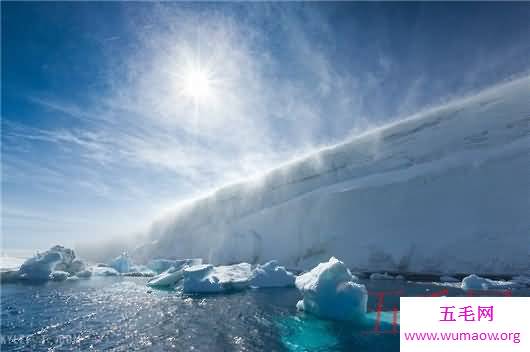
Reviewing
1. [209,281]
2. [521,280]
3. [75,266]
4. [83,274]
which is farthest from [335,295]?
[75,266]

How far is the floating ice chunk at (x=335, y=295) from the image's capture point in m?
11.9

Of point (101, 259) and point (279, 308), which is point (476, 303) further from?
point (101, 259)

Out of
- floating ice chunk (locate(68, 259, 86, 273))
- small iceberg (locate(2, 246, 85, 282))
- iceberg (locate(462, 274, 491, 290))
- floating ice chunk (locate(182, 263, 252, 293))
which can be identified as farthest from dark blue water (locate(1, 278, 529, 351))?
floating ice chunk (locate(68, 259, 86, 273))

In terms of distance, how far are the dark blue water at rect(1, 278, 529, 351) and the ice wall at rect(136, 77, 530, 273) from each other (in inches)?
362

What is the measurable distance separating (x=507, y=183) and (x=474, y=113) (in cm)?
1235

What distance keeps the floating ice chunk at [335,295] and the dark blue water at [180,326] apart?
0.57 metres

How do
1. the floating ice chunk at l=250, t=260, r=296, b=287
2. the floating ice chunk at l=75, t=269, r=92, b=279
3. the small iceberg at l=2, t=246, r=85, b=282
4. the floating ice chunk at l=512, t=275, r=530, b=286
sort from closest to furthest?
the floating ice chunk at l=512, t=275, r=530, b=286 < the floating ice chunk at l=250, t=260, r=296, b=287 < the small iceberg at l=2, t=246, r=85, b=282 < the floating ice chunk at l=75, t=269, r=92, b=279

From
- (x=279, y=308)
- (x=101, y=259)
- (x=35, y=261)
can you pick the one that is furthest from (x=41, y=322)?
(x=101, y=259)

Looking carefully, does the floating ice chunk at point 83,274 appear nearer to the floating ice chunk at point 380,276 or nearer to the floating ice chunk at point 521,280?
the floating ice chunk at point 380,276

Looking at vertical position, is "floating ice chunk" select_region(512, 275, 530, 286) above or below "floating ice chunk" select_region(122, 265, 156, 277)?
above

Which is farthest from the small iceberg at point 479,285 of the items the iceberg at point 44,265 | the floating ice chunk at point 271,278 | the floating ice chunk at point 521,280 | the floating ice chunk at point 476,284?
the iceberg at point 44,265

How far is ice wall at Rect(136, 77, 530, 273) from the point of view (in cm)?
2406

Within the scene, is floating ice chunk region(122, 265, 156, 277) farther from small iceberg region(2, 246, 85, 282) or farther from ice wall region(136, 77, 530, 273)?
ice wall region(136, 77, 530, 273)

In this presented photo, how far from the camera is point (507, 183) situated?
25172 millimetres
